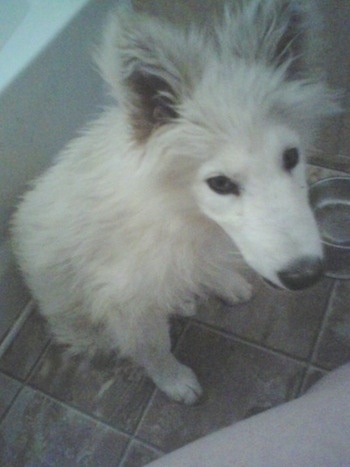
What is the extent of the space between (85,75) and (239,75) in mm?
868

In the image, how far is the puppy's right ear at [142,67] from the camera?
Answer: 0.77 meters

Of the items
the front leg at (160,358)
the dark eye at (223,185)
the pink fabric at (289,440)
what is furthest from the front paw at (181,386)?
the dark eye at (223,185)

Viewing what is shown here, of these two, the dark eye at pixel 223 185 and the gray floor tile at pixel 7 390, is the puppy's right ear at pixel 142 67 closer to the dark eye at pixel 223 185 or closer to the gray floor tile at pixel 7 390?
the dark eye at pixel 223 185

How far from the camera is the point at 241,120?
33.6 inches

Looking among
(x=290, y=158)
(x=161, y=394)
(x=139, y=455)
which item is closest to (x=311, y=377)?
(x=161, y=394)

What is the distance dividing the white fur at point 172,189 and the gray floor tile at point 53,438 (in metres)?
0.32

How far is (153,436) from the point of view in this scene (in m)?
1.42

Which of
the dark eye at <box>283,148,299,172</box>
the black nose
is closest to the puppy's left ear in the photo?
the dark eye at <box>283,148,299,172</box>

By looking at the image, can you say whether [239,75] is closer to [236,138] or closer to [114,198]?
[236,138]

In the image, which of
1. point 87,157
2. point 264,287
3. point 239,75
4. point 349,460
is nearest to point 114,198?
point 87,157

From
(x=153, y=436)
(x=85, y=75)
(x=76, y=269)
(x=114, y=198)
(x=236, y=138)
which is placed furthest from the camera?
(x=85, y=75)

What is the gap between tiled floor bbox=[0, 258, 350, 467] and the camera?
1.43 metres

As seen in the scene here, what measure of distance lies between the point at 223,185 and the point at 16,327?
3.75 ft

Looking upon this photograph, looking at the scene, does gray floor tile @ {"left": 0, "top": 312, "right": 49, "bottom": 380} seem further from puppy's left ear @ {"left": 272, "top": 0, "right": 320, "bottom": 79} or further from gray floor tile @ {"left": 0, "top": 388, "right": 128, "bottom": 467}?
puppy's left ear @ {"left": 272, "top": 0, "right": 320, "bottom": 79}
